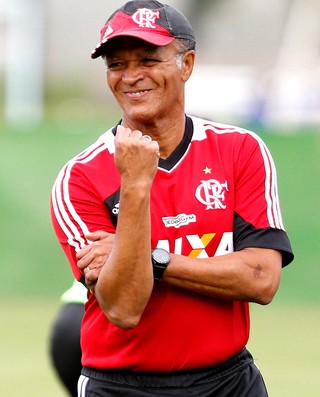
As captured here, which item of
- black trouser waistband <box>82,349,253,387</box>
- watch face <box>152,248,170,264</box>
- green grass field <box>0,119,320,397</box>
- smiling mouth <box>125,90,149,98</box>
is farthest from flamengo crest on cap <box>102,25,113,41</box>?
green grass field <box>0,119,320,397</box>

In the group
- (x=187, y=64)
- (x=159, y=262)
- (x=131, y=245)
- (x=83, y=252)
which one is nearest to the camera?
(x=131, y=245)

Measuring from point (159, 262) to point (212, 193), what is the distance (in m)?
0.45

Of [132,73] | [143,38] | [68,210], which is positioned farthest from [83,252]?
[143,38]

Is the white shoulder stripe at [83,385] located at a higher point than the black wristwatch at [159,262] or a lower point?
lower

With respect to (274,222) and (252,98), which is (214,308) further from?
(252,98)

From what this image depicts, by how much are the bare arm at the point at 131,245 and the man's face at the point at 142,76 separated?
0.27 m

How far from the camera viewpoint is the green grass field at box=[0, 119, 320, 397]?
38.4 ft

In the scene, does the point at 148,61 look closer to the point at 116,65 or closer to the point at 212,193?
the point at 116,65

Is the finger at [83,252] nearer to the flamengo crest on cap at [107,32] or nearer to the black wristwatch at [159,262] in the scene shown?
the black wristwatch at [159,262]

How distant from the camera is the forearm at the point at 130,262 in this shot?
15.4 feet

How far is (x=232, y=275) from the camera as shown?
4.92 metres

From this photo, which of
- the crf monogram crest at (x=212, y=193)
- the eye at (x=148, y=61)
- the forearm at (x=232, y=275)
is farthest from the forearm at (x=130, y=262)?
the eye at (x=148, y=61)

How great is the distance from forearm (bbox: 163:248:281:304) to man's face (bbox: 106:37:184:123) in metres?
0.69

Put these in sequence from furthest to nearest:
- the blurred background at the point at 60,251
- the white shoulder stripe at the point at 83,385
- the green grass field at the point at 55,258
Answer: the green grass field at the point at 55,258 < the blurred background at the point at 60,251 < the white shoulder stripe at the point at 83,385
